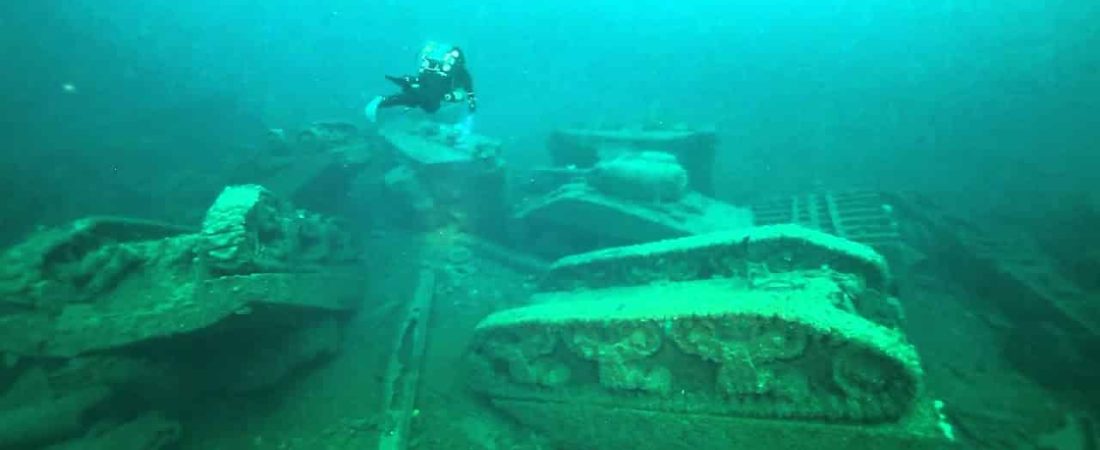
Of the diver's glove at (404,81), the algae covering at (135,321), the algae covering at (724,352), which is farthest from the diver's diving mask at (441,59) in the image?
the algae covering at (724,352)

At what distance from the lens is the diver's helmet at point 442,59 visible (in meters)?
6.12

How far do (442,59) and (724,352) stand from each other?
4692 mm

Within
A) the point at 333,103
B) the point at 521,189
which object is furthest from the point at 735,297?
the point at 333,103

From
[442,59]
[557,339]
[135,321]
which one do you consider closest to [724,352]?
[557,339]

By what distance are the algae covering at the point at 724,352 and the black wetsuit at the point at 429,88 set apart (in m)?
3.06

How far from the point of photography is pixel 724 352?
9.60 ft

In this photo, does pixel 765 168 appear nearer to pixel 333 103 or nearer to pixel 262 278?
pixel 262 278

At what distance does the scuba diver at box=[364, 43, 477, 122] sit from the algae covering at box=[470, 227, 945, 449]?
10.1 ft

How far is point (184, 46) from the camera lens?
53.1m

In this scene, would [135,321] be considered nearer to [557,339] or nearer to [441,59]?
[557,339]

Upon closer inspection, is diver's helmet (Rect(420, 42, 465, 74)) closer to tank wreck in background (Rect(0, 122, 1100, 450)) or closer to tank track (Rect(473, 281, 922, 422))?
tank wreck in background (Rect(0, 122, 1100, 450))

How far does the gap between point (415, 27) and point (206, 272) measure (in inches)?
2822

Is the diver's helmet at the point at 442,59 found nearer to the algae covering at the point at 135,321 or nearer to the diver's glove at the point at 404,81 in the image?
the diver's glove at the point at 404,81

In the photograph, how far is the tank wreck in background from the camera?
2.86m
